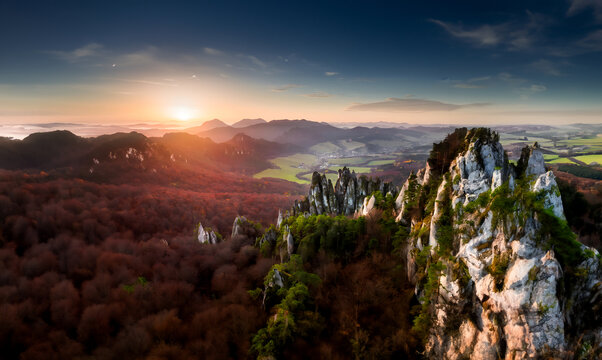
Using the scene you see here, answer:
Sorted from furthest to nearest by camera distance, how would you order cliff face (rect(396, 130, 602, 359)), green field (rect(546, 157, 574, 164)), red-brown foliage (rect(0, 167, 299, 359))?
green field (rect(546, 157, 574, 164)) < red-brown foliage (rect(0, 167, 299, 359)) < cliff face (rect(396, 130, 602, 359))

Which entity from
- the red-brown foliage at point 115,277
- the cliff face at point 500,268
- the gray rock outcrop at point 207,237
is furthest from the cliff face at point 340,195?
the cliff face at point 500,268

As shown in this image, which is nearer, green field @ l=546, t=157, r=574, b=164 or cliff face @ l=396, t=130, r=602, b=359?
cliff face @ l=396, t=130, r=602, b=359

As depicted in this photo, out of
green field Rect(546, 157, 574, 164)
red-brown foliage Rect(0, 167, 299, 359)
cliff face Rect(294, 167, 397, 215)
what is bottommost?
red-brown foliage Rect(0, 167, 299, 359)

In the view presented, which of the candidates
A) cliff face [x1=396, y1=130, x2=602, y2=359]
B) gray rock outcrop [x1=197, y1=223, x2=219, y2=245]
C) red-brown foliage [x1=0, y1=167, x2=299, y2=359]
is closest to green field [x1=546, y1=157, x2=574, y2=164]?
cliff face [x1=396, y1=130, x2=602, y2=359]

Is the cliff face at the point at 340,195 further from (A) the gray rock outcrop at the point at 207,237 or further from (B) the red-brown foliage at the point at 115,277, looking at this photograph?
(A) the gray rock outcrop at the point at 207,237

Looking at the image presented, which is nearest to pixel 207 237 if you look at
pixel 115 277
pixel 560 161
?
pixel 115 277

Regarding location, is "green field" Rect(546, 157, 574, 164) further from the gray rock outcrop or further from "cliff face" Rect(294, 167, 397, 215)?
the gray rock outcrop
